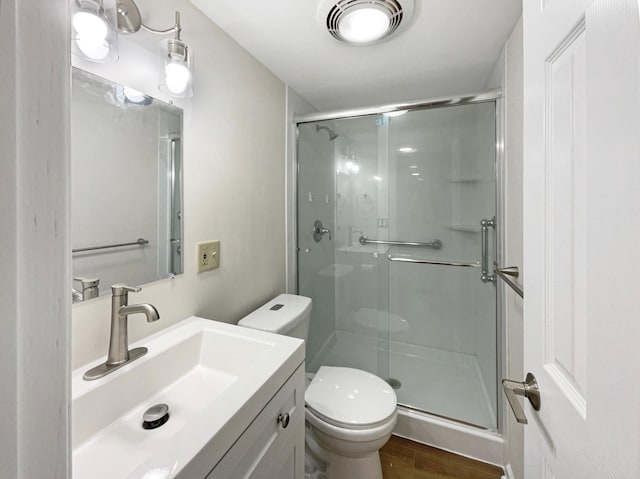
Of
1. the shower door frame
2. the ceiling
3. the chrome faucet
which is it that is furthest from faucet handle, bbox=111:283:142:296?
the shower door frame

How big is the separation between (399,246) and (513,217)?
97cm

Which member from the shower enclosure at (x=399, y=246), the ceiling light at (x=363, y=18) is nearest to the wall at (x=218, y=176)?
the shower enclosure at (x=399, y=246)

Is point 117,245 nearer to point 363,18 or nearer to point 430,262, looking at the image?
point 363,18

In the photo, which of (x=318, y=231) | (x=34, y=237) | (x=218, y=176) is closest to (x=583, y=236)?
(x=34, y=237)

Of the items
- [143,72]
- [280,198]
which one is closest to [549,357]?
[143,72]

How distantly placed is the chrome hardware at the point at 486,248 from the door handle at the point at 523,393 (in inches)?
43.6

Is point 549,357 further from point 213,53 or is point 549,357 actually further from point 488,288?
point 213,53

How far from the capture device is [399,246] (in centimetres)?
221

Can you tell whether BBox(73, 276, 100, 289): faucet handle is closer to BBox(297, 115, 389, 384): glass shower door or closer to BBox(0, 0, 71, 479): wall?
BBox(0, 0, 71, 479): wall

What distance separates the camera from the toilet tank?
1.26 m

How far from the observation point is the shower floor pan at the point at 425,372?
162 cm

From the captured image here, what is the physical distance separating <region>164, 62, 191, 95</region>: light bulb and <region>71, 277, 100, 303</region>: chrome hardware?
0.69 metres

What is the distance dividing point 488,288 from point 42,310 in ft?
6.66

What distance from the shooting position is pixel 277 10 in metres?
1.13
